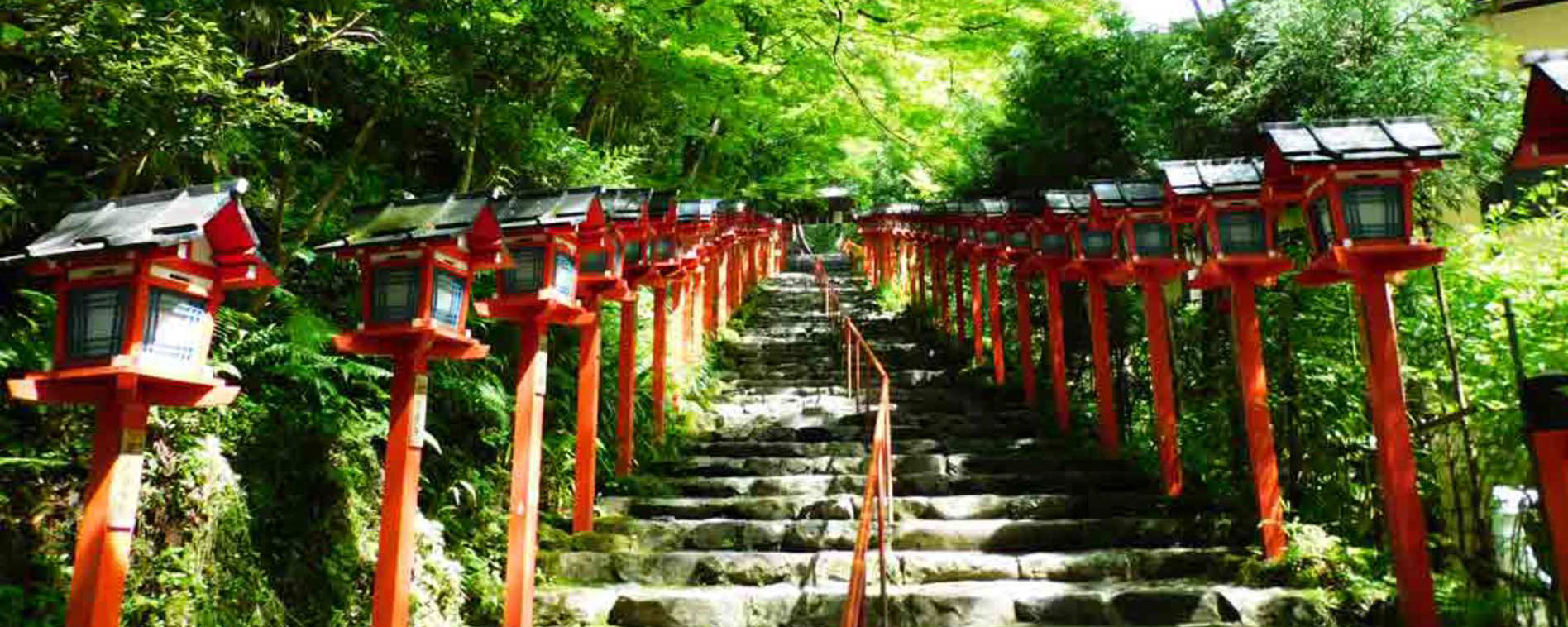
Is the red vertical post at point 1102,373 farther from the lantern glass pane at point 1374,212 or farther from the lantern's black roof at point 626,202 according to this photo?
the lantern's black roof at point 626,202

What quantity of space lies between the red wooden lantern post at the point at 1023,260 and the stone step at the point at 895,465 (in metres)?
2.20

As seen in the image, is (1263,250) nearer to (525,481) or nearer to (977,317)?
(525,481)

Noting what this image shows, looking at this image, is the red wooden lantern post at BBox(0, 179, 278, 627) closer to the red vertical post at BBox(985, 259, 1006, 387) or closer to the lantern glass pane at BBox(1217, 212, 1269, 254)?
the lantern glass pane at BBox(1217, 212, 1269, 254)

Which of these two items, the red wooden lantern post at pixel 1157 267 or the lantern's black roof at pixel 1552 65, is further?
the red wooden lantern post at pixel 1157 267

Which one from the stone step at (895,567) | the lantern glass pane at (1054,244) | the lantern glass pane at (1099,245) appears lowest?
the stone step at (895,567)

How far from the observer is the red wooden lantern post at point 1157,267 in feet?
25.1

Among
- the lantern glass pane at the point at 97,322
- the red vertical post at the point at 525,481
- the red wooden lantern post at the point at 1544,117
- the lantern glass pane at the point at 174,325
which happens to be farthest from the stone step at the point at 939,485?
the lantern glass pane at the point at 97,322

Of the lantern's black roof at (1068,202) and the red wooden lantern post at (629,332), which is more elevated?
the lantern's black roof at (1068,202)

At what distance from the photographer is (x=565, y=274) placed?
6059 mm

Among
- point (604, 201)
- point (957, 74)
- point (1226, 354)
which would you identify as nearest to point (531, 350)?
point (604, 201)

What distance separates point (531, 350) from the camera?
5.88m

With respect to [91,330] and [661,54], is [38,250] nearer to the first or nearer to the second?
[91,330]

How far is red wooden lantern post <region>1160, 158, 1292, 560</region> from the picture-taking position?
6.25 metres

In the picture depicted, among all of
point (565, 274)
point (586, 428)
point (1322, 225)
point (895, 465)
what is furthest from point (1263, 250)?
point (586, 428)
